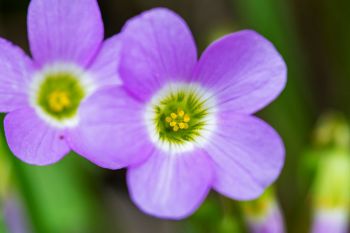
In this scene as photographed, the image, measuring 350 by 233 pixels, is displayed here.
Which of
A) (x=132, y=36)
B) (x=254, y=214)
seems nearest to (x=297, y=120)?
(x=254, y=214)

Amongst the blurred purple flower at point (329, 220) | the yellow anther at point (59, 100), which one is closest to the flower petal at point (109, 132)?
the yellow anther at point (59, 100)

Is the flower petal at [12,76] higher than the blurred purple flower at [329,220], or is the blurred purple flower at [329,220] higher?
the flower petal at [12,76]

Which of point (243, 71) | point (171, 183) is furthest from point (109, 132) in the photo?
point (243, 71)

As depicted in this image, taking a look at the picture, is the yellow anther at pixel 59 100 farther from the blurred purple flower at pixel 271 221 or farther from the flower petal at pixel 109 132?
the blurred purple flower at pixel 271 221

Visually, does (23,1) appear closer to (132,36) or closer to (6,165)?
(6,165)

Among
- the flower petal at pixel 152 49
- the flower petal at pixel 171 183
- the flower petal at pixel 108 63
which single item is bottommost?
the flower petal at pixel 171 183

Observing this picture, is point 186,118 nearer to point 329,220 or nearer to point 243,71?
point 243,71
